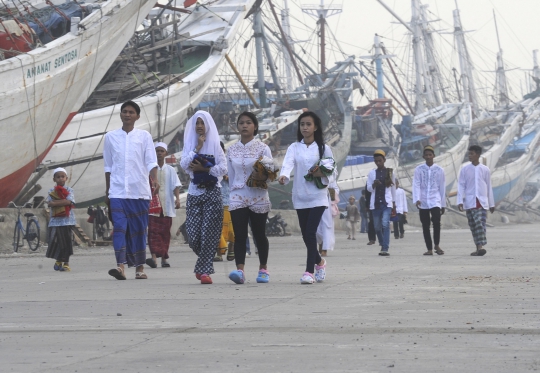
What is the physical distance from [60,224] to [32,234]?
213 inches

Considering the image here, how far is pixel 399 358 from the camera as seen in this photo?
4.82 m

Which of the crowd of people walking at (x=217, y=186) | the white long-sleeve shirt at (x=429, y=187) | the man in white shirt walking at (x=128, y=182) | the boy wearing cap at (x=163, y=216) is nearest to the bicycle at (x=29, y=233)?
the boy wearing cap at (x=163, y=216)

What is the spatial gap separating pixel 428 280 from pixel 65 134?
20.9 meters

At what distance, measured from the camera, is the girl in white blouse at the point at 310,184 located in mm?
9625

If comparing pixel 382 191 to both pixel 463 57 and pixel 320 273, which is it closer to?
pixel 320 273

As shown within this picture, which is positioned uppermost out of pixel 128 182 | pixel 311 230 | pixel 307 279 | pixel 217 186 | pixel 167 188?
pixel 167 188

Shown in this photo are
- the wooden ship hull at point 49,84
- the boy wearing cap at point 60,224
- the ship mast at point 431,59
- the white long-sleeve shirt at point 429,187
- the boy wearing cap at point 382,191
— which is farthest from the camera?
the ship mast at point 431,59

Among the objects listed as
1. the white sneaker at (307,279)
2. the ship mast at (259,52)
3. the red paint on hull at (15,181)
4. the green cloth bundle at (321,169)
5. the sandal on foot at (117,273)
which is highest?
the ship mast at (259,52)

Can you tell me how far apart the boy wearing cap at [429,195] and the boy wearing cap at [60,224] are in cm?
539

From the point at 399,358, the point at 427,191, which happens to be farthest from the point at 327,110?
the point at 399,358

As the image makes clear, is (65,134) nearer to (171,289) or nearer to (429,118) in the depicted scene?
(171,289)

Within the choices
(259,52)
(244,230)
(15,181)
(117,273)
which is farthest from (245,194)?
(259,52)

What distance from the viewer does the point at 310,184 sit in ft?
31.8

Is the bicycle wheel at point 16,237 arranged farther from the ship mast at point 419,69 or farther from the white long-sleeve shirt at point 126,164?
the ship mast at point 419,69
